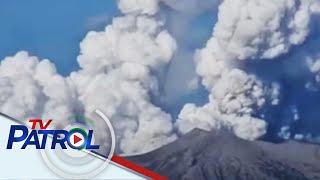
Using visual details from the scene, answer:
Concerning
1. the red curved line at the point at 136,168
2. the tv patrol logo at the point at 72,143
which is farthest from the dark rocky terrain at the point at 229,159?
the tv patrol logo at the point at 72,143

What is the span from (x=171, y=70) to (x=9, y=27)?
2.62 ft

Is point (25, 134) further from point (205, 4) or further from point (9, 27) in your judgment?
point (205, 4)

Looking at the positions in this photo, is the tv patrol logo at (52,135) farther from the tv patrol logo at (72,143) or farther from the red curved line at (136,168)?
the red curved line at (136,168)

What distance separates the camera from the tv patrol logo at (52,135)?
2040 mm

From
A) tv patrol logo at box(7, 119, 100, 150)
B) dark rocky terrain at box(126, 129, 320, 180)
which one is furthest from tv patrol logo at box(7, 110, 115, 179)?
dark rocky terrain at box(126, 129, 320, 180)

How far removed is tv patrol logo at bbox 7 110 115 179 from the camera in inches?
80.0

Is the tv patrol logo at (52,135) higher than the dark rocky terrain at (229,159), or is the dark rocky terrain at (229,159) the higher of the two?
the tv patrol logo at (52,135)

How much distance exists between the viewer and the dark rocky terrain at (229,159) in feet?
6.68

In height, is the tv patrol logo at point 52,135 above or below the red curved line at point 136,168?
above

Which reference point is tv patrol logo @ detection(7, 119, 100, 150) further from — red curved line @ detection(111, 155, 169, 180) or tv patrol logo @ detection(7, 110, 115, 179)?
red curved line @ detection(111, 155, 169, 180)

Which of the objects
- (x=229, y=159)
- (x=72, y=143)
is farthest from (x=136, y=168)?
(x=229, y=159)

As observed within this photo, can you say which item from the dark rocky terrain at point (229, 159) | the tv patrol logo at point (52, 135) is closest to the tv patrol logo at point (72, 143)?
the tv patrol logo at point (52, 135)

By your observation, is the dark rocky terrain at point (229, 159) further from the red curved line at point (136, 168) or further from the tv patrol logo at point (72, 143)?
the tv patrol logo at point (72, 143)

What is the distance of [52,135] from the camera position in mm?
2051
